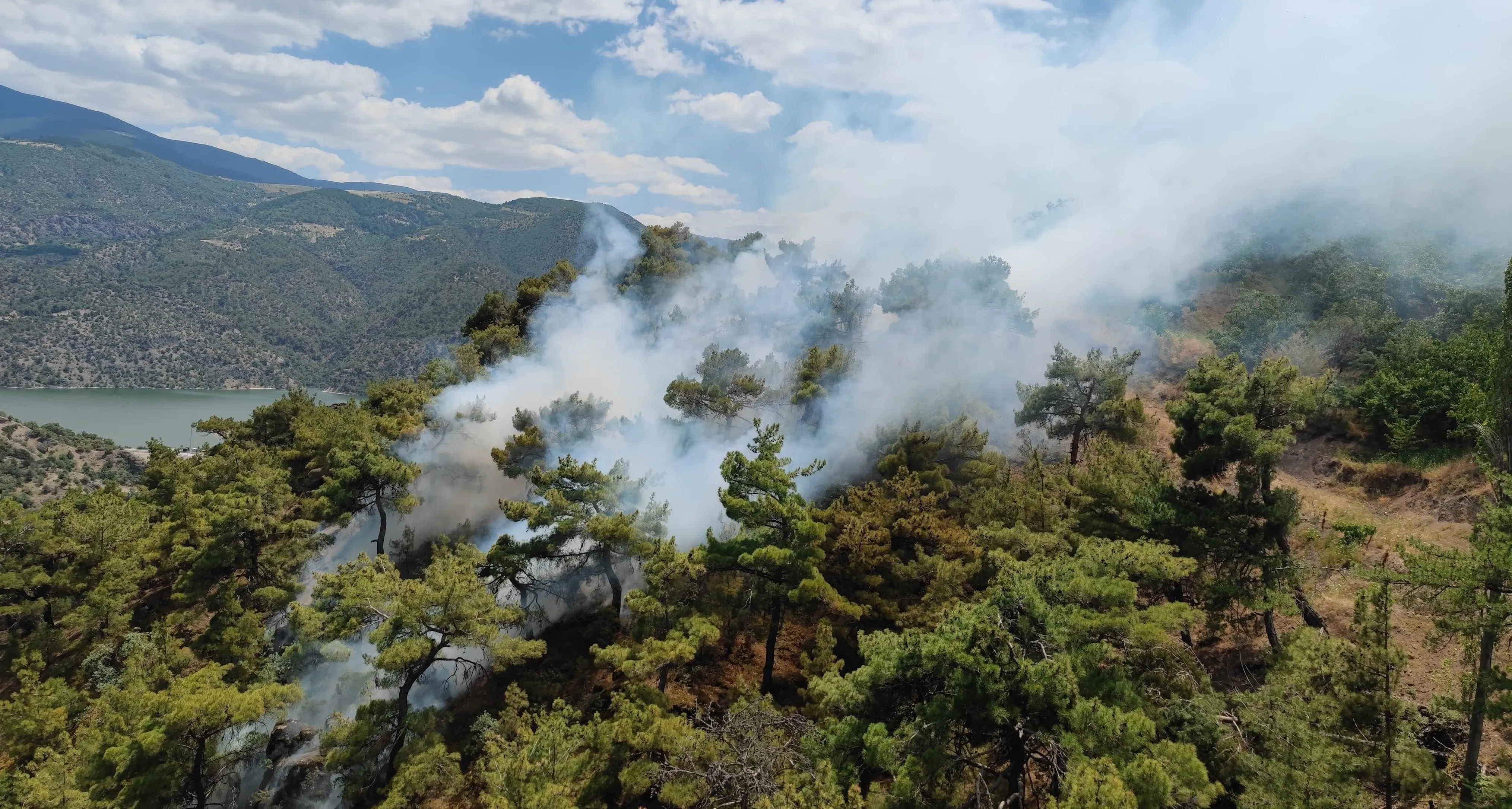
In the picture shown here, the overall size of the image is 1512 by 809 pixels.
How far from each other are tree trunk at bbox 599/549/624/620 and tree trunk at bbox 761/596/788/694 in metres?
5.55

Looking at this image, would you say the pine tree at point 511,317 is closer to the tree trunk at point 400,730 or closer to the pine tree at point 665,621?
the tree trunk at point 400,730

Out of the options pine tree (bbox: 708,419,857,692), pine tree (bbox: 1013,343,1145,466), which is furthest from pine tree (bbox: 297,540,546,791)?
pine tree (bbox: 1013,343,1145,466)

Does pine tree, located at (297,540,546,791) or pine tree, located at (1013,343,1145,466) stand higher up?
pine tree, located at (1013,343,1145,466)

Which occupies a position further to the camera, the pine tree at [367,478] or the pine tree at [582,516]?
the pine tree at [367,478]

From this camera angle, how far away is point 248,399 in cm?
13925

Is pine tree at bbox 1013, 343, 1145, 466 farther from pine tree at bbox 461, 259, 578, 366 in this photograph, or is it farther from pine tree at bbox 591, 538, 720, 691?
pine tree at bbox 461, 259, 578, 366

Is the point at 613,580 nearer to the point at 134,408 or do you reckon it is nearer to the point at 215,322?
the point at 134,408

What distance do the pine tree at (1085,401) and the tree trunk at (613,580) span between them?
15338mm

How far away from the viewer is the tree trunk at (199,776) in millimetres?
16297

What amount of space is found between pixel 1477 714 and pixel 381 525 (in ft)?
97.3

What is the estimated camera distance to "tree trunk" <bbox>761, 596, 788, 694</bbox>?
61.7 ft

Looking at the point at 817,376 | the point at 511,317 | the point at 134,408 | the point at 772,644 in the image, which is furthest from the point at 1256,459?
the point at 134,408

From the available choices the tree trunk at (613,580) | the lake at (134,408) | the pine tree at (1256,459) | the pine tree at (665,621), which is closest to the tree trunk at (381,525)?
the tree trunk at (613,580)

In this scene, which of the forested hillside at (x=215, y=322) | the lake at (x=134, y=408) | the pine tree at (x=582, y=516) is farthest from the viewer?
the forested hillside at (x=215, y=322)
